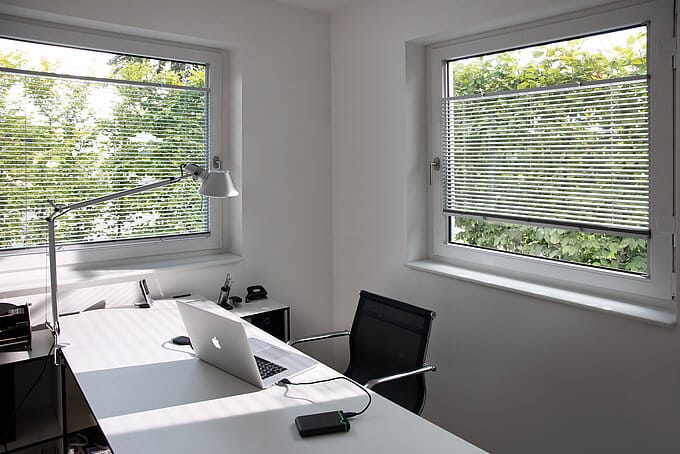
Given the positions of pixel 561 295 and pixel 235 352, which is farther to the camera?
pixel 561 295

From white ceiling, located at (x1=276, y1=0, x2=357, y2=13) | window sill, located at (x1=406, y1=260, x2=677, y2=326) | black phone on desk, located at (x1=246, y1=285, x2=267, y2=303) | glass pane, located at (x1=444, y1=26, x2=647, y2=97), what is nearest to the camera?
window sill, located at (x1=406, y1=260, x2=677, y2=326)

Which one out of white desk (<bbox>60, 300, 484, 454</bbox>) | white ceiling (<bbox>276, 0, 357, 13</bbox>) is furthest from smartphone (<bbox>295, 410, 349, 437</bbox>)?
white ceiling (<bbox>276, 0, 357, 13</bbox>)

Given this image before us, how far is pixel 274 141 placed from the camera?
3717mm

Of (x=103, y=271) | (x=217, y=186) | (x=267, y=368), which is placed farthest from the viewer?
(x=103, y=271)

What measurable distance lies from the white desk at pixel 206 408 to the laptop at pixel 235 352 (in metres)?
0.04

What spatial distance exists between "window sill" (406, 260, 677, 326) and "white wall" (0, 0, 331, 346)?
0.87m

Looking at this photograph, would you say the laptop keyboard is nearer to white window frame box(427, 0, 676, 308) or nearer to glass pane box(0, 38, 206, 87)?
white window frame box(427, 0, 676, 308)

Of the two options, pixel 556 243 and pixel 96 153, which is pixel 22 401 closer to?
pixel 96 153

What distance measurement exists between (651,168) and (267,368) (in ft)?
5.94

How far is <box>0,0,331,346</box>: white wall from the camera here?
3.43m

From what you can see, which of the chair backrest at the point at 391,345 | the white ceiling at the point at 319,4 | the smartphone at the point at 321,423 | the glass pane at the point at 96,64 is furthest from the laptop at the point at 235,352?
the white ceiling at the point at 319,4

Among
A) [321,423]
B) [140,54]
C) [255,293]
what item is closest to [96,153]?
[140,54]

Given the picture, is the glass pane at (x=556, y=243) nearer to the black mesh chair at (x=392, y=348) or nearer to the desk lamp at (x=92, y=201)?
the black mesh chair at (x=392, y=348)

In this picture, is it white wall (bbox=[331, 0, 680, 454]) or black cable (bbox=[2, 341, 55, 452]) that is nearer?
white wall (bbox=[331, 0, 680, 454])
